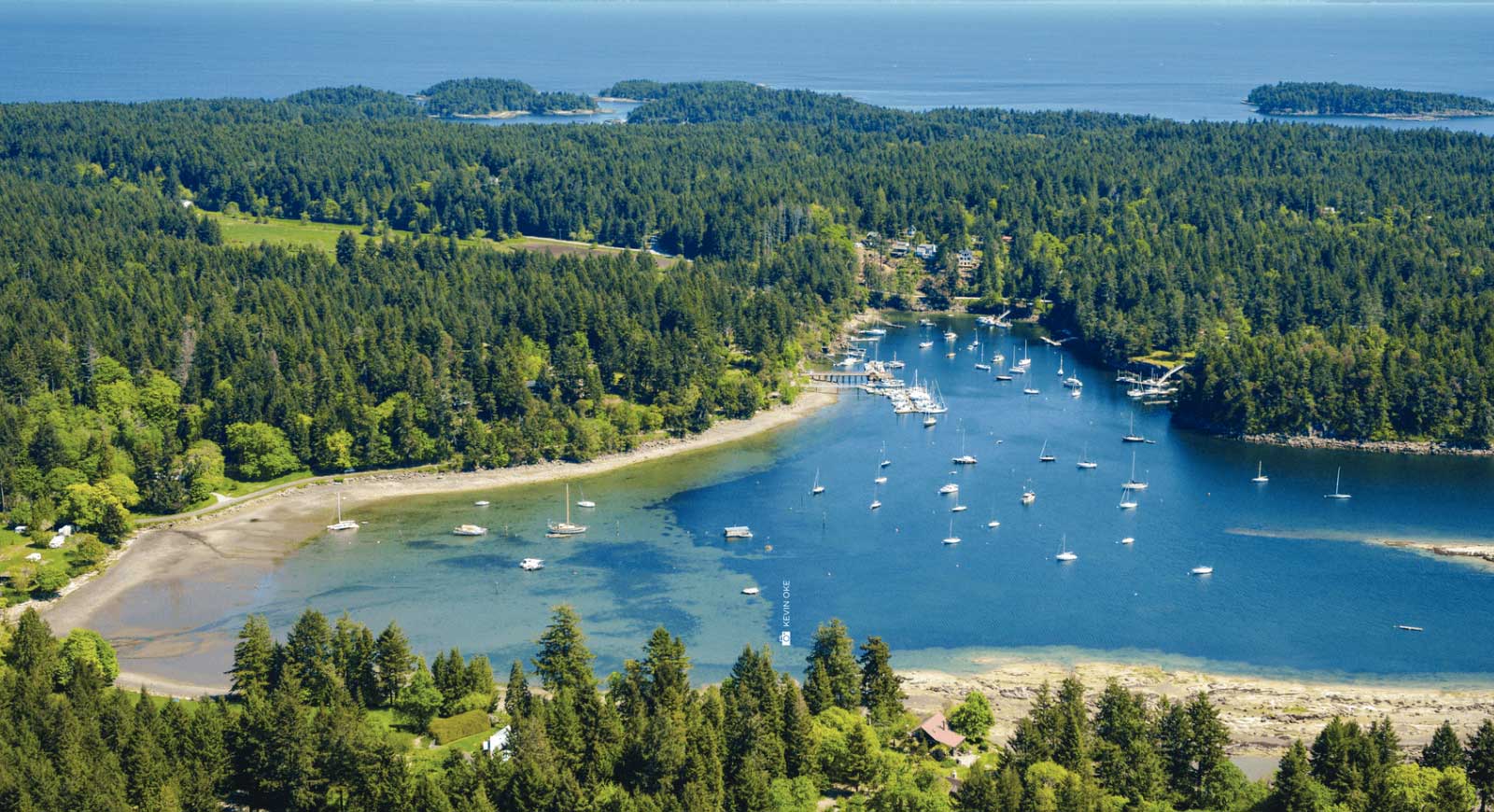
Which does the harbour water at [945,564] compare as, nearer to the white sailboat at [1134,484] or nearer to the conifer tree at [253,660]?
the white sailboat at [1134,484]

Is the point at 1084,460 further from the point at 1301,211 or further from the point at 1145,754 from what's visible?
the point at 1301,211

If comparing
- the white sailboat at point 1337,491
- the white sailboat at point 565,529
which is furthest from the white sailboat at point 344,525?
the white sailboat at point 1337,491

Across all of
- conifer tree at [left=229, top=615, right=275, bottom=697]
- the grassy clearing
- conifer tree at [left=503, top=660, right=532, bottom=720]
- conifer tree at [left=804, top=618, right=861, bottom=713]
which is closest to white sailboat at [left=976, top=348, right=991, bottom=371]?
the grassy clearing

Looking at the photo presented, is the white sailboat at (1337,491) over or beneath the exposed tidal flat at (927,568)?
over

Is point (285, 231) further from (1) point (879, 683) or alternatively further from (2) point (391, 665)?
(1) point (879, 683)

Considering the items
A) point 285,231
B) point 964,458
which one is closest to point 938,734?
point 964,458

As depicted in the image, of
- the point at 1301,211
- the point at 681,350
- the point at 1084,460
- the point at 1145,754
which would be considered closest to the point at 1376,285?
the point at 1301,211
